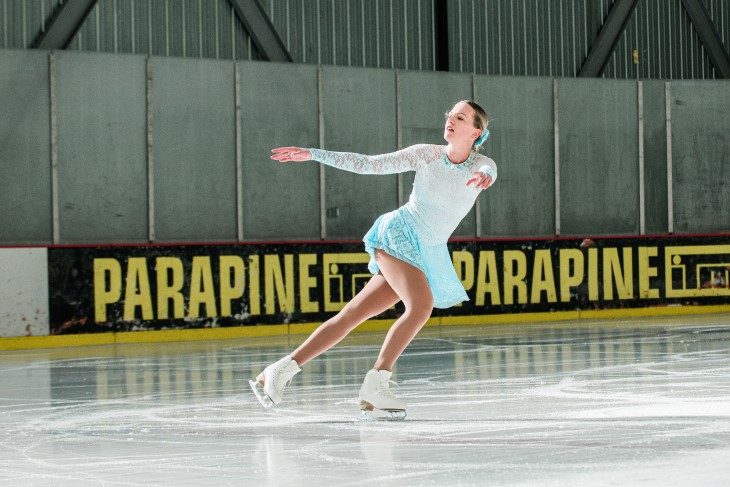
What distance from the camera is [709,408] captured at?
6043mm

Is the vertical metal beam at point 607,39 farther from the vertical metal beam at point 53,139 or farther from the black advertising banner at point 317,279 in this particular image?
the vertical metal beam at point 53,139

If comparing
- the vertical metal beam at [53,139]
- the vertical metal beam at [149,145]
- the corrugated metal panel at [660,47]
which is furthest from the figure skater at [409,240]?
the corrugated metal panel at [660,47]

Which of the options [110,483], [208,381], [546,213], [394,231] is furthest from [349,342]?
[110,483]

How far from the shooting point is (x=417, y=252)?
596 cm

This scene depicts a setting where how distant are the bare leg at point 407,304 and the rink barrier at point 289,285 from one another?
8.48m

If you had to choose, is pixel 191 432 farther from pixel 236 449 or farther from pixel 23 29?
pixel 23 29

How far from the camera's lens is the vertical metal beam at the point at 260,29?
17.2 meters

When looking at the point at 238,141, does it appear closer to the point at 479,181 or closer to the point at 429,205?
the point at 429,205

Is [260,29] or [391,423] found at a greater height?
[260,29]

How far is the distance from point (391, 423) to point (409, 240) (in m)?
0.86

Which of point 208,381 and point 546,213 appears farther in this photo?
point 546,213

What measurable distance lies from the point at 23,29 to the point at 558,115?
7.45 m

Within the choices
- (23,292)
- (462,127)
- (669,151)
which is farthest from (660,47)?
(462,127)

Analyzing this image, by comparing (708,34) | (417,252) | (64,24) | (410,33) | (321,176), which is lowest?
(417,252)
